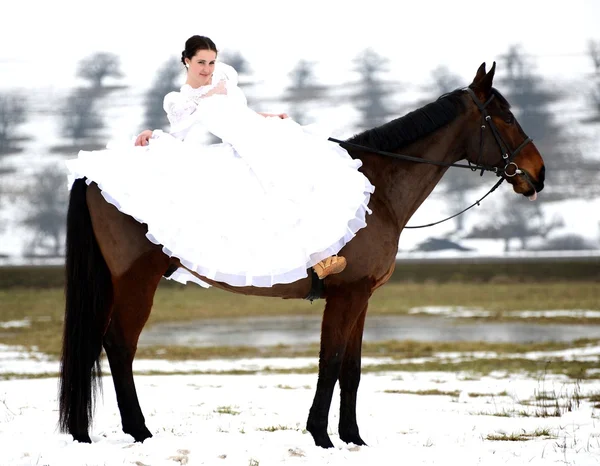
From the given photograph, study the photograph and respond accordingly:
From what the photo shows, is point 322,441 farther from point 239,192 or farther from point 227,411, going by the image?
point 227,411

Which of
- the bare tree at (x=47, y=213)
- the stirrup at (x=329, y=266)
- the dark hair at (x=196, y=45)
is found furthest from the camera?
the bare tree at (x=47, y=213)

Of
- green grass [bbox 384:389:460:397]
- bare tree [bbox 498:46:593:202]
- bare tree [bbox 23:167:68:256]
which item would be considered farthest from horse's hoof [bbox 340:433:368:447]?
bare tree [bbox 498:46:593:202]

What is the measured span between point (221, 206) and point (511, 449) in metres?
3.16

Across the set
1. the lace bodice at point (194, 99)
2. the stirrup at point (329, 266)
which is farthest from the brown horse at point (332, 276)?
the lace bodice at point (194, 99)

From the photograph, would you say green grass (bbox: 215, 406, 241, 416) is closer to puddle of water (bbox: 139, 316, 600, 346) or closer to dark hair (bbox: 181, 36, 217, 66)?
dark hair (bbox: 181, 36, 217, 66)

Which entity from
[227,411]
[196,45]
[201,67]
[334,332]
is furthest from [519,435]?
[196,45]

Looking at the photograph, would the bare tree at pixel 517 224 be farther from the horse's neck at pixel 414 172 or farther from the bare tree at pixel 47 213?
the horse's neck at pixel 414 172

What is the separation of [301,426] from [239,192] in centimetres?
263

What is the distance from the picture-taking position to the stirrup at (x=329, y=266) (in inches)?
A: 250

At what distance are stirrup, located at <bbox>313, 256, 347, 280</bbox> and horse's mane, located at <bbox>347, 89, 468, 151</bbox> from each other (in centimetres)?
125

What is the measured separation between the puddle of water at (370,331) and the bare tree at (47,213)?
390ft

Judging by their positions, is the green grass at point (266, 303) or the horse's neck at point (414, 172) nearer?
the horse's neck at point (414, 172)

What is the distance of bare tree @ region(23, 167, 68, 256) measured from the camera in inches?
5940

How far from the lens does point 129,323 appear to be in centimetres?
663
